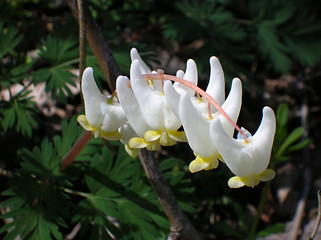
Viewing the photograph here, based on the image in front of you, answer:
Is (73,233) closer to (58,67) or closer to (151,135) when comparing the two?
(58,67)

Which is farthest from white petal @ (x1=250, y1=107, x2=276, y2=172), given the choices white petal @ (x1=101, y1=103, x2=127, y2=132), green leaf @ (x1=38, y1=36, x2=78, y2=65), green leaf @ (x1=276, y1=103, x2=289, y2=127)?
green leaf @ (x1=276, y1=103, x2=289, y2=127)

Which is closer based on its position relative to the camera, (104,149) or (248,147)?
(248,147)

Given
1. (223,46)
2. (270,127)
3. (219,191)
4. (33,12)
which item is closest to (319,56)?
(223,46)

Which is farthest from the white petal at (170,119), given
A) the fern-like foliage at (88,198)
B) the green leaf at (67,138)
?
the green leaf at (67,138)

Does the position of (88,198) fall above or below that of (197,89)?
below

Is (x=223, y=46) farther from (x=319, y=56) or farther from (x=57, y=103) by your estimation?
(x=57, y=103)

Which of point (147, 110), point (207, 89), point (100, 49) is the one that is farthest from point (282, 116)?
point (147, 110)
